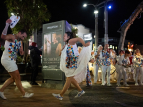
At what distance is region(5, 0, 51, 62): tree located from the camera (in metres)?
14.4

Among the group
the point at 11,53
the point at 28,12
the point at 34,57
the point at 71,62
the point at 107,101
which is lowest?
the point at 107,101

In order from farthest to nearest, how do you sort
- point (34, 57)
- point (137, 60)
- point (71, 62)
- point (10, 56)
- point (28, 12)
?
point (28, 12), point (137, 60), point (34, 57), point (10, 56), point (71, 62)

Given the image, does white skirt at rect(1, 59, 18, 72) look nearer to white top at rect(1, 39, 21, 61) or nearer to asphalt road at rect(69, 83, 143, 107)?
white top at rect(1, 39, 21, 61)

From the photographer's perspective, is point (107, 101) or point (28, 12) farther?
Result: point (28, 12)

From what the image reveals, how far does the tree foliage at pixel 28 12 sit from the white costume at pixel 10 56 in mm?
9786

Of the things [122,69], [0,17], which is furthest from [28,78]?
[0,17]

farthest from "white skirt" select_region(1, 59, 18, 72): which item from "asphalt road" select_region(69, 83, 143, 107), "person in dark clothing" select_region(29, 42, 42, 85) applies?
"person in dark clothing" select_region(29, 42, 42, 85)

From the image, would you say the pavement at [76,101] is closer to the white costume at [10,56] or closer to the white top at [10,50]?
the white costume at [10,56]

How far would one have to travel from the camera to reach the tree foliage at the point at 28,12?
1440 cm

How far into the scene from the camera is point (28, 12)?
1459cm

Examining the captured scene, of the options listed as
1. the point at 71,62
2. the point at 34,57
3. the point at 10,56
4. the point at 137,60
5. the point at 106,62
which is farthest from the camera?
the point at 137,60

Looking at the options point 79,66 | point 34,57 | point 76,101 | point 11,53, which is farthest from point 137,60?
point 11,53

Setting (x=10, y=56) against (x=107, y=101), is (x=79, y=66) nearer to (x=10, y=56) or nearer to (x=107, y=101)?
(x=107, y=101)

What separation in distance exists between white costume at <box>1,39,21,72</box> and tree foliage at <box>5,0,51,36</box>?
9786 mm
